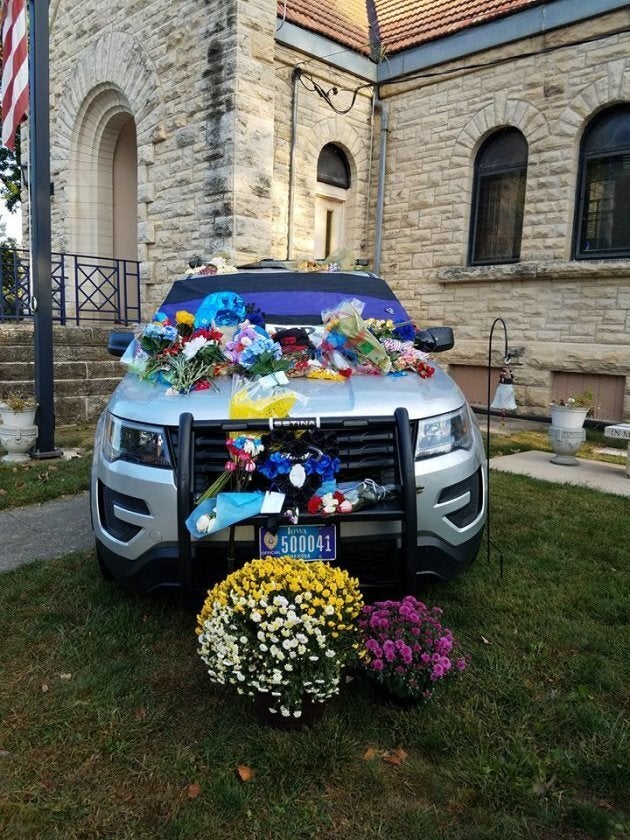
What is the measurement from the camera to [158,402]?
3.09 metres

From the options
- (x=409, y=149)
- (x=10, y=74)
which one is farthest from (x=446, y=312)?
(x=10, y=74)

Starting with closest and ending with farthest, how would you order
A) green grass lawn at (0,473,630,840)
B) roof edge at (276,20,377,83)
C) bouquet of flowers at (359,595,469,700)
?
green grass lawn at (0,473,630,840) < bouquet of flowers at (359,595,469,700) < roof edge at (276,20,377,83)

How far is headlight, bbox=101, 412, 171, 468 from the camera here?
9.53 feet

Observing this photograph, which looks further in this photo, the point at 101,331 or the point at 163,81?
the point at 163,81

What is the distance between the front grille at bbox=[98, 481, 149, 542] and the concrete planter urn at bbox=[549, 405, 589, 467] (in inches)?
211

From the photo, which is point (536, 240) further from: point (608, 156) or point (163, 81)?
point (163, 81)

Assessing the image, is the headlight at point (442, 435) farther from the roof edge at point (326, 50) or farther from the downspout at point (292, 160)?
the roof edge at point (326, 50)

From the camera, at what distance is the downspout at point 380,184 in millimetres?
11945

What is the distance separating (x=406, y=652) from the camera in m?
2.44

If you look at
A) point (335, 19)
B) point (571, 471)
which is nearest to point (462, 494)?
point (571, 471)

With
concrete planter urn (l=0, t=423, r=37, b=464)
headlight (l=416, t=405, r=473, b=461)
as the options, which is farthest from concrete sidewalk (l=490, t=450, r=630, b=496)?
concrete planter urn (l=0, t=423, r=37, b=464)

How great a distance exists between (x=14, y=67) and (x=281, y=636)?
7.02m

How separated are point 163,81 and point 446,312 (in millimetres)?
6359

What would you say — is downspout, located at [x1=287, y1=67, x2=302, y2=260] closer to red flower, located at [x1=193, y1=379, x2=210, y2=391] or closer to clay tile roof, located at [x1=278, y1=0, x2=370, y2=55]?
clay tile roof, located at [x1=278, y1=0, x2=370, y2=55]
